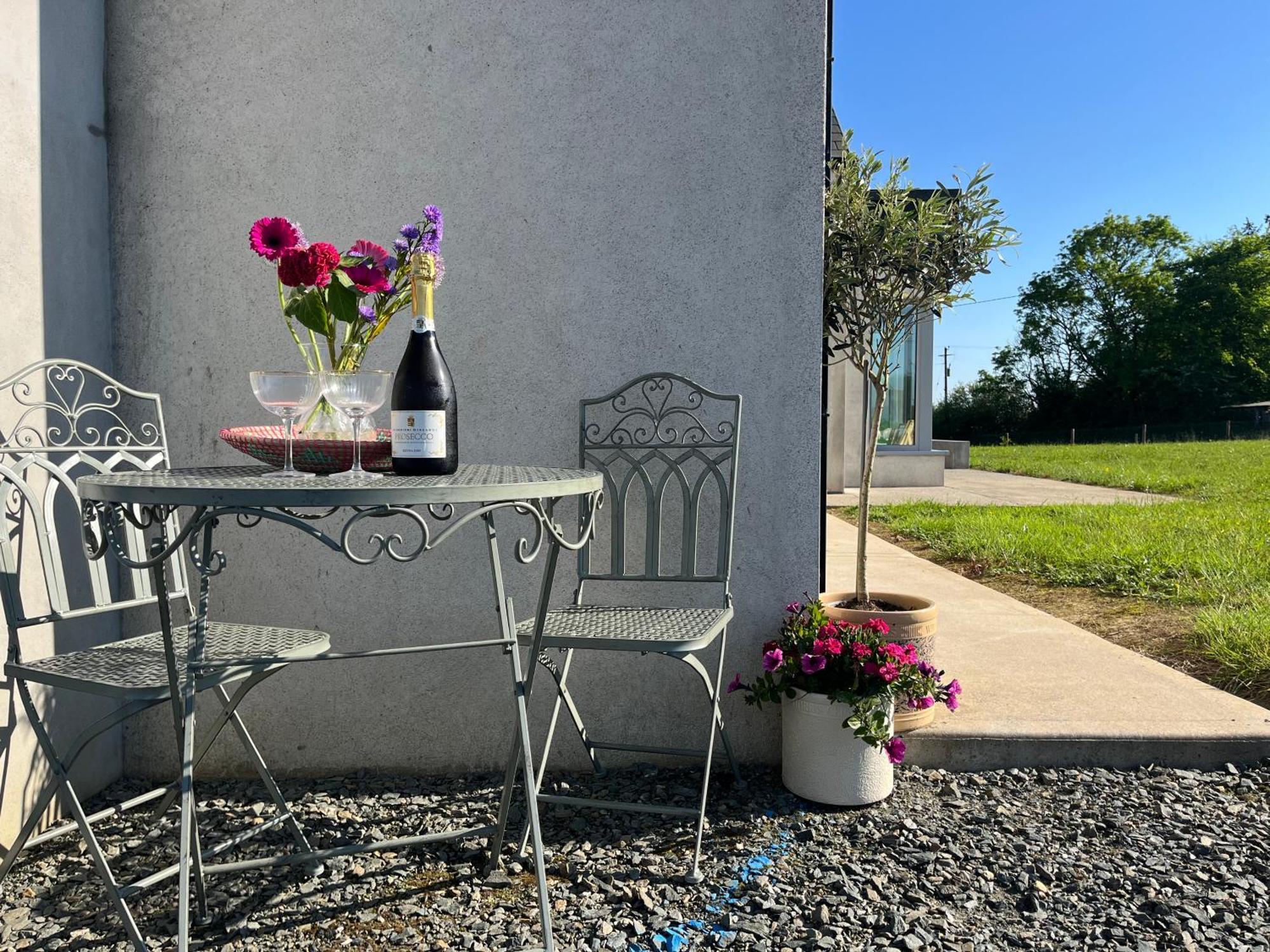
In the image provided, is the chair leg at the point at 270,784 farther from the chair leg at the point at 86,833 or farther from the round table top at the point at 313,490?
the round table top at the point at 313,490

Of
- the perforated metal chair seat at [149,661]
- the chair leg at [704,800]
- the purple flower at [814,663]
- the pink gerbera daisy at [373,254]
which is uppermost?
the pink gerbera daisy at [373,254]

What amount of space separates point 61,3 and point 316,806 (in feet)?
7.06

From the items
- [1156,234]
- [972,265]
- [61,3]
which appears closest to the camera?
[61,3]

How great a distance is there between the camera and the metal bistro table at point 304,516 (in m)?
1.23

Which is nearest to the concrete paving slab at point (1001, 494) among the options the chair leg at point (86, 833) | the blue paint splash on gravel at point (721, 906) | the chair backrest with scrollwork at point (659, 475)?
the chair backrest with scrollwork at point (659, 475)

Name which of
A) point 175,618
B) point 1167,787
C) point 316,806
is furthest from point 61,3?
point 1167,787

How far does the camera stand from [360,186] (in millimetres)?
2359

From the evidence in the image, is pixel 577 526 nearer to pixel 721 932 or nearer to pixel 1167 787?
pixel 721 932

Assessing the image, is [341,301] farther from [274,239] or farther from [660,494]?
[660,494]

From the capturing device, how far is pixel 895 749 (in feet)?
6.88

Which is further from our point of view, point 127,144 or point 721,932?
point 127,144

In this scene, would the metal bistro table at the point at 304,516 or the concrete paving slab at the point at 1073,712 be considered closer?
the metal bistro table at the point at 304,516

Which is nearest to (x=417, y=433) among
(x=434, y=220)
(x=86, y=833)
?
(x=434, y=220)

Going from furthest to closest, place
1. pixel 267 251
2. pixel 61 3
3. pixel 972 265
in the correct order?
1. pixel 972 265
2. pixel 61 3
3. pixel 267 251
